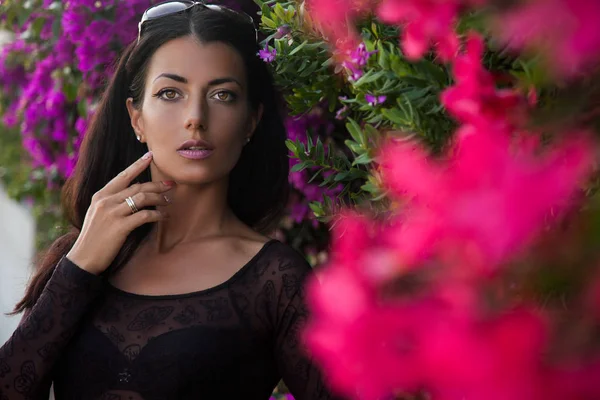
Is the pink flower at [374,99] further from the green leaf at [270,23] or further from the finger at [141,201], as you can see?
the finger at [141,201]

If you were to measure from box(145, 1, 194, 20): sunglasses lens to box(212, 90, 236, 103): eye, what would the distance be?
0.91 ft

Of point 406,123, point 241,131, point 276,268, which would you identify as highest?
point 406,123

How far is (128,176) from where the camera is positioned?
212cm

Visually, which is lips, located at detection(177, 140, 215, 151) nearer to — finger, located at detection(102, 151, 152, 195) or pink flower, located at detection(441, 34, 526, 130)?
finger, located at detection(102, 151, 152, 195)

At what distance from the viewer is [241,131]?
212 cm

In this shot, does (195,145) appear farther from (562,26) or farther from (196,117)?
(562,26)

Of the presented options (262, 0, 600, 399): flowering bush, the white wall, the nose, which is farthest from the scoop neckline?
the white wall

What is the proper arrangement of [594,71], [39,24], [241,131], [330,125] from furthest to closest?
[39,24] < [330,125] < [241,131] < [594,71]

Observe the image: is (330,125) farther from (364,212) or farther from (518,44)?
(518,44)

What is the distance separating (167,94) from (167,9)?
0.87 ft

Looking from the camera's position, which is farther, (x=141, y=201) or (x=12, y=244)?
(x=12, y=244)

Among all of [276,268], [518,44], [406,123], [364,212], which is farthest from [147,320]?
[518,44]

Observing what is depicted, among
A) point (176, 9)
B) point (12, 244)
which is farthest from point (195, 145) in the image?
point (12, 244)

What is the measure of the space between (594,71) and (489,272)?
0.18 meters
